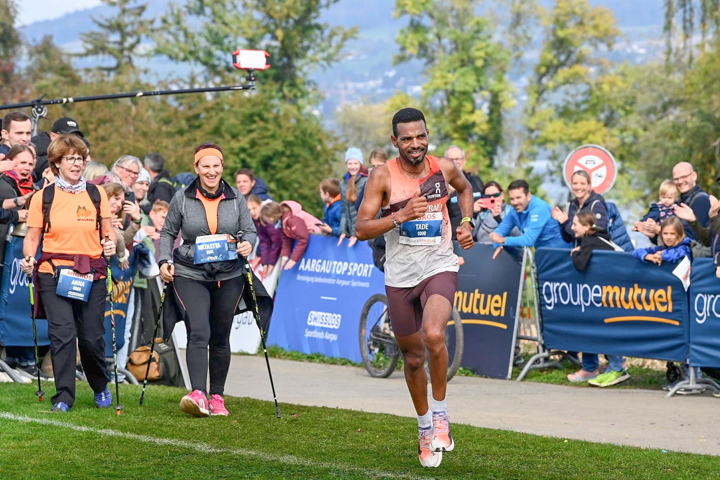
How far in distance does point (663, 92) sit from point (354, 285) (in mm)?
46137

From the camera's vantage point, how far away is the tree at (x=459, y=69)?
6500 cm

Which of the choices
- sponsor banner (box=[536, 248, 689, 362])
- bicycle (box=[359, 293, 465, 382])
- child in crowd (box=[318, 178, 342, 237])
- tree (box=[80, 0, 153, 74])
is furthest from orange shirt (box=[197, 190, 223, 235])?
tree (box=[80, 0, 153, 74])

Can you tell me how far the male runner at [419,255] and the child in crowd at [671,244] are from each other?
15.4 feet

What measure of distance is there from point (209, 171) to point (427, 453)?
304 centimetres

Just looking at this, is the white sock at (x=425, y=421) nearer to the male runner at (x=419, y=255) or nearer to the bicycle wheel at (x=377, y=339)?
the male runner at (x=419, y=255)

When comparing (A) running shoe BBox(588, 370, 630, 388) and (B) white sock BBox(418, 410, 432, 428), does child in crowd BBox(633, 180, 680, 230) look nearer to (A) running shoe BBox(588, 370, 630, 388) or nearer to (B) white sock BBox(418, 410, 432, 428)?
(A) running shoe BBox(588, 370, 630, 388)

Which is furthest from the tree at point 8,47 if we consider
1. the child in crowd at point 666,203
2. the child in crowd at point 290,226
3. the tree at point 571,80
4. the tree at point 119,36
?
the child in crowd at point 666,203

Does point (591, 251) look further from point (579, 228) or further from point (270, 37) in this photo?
point (270, 37)

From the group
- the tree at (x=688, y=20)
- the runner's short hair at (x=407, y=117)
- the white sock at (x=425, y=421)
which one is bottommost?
the white sock at (x=425, y=421)

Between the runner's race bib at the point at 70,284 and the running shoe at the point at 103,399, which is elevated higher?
the runner's race bib at the point at 70,284

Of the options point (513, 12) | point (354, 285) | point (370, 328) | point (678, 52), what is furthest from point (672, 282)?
point (513, 12)

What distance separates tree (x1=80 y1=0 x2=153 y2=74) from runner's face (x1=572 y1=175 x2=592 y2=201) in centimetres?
6727

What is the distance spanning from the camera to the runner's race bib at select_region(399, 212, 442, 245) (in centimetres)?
722

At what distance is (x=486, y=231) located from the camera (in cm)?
1405
